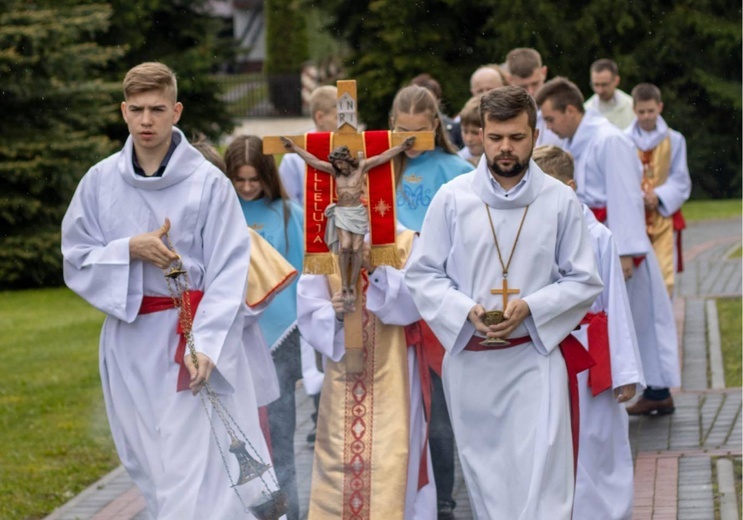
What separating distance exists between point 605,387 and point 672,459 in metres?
1.79

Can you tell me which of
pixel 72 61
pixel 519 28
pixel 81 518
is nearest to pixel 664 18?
pixel 519 28

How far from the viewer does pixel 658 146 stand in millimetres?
11109

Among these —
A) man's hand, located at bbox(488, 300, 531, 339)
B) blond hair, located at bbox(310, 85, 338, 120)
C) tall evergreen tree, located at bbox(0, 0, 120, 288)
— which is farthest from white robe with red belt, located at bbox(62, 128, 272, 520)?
tall evergreen tree, located at bbox(0, 0, 120, 288)

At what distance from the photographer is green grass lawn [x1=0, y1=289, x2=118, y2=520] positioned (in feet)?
→ 29.0

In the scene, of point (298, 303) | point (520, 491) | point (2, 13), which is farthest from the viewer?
point (2, 13)

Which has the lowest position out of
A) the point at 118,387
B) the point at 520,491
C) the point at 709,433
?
the point at 709,433

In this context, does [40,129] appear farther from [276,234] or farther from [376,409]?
[376,409]

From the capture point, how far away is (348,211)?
6699mm

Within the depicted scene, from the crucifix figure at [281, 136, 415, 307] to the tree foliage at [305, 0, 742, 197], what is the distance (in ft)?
72.8

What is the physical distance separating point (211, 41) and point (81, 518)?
21.7 meters

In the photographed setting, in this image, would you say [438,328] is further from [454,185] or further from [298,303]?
[298,303]

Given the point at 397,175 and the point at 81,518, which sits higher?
the point at 397,175

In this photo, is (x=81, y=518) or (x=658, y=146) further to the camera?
(x=658, y=146)

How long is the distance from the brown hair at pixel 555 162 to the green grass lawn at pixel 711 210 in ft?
53.1
